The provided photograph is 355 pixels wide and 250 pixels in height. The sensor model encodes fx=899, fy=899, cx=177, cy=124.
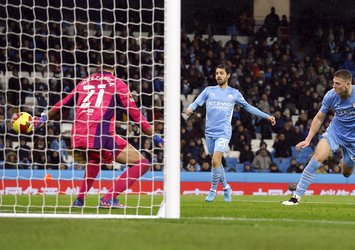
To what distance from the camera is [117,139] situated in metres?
11.0

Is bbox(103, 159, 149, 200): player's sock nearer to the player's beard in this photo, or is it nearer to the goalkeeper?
the goalkeeper

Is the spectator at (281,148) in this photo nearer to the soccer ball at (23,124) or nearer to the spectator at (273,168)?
the spectator at (273,168)

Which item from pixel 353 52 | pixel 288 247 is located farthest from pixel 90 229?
pixel 353 52

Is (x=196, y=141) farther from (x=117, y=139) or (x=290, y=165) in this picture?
(x=117, y=139)

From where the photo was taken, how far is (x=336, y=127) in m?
12.5

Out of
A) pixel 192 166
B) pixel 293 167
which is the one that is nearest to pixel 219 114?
pixel 192 166

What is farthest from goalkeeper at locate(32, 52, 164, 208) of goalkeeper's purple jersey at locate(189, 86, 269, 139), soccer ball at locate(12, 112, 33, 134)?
goalkeeper's purple jersey at locate(189, 86, 269, 139)

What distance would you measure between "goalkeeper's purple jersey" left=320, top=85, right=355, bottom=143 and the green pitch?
2468mm

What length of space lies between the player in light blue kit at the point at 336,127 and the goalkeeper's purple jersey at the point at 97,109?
103 inches

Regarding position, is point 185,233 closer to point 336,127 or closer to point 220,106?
point 336,127

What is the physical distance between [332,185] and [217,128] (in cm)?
839

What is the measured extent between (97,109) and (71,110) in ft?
38.7

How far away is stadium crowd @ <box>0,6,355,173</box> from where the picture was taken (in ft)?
70.3

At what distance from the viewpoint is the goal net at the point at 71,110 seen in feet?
31.4
